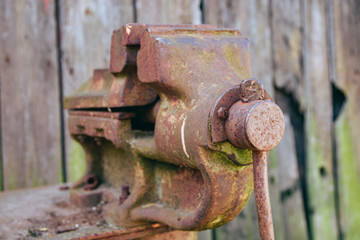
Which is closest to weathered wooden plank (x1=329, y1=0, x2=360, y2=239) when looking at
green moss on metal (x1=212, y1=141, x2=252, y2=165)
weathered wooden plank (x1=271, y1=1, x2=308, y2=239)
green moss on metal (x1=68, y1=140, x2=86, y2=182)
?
weathered wooden plank (x1=271, y1=1, x2=308, y2=239)

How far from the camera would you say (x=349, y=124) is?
2102mm

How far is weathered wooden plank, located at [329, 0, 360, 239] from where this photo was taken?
2074 millimetres

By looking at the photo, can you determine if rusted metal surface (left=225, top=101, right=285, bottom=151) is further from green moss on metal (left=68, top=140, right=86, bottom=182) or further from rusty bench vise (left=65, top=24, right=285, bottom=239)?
green moss on metal (left=68, top=140, right=86, bottom=182)

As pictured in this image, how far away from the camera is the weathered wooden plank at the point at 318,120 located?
2.02m

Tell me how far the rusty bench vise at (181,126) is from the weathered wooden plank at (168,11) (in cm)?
59

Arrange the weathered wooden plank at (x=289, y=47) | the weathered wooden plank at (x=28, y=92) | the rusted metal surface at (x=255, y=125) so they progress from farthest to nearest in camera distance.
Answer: the weathered wooden plank at (x=289, y=47) < the weathered wooden plank at (x=28, y=92) < the rusted metal surface at (x=255, y=125)

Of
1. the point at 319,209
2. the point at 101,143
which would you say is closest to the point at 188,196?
the point at 101,143

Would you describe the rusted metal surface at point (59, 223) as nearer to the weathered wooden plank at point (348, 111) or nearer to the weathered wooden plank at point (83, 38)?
the weathered wooden plank at point (83, 38)

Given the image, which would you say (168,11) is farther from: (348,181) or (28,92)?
(348,181)

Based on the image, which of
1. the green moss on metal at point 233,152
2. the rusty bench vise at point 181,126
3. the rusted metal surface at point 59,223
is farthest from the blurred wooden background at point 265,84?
the green moss on metal at point 233,152

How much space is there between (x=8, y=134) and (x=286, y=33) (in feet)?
4.04

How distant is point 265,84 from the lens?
1.92m

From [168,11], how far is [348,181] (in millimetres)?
1161

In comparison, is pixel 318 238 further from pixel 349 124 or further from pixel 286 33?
pixel 286 33
